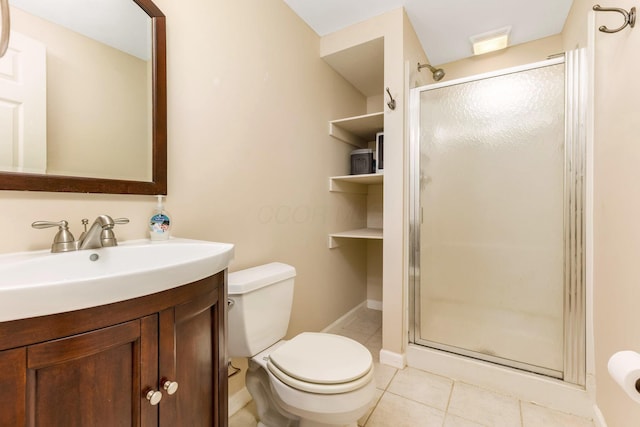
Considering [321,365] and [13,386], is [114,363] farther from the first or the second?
[321,365]

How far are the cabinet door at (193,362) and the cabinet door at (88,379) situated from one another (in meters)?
0.05

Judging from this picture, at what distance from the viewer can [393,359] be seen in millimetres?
1801

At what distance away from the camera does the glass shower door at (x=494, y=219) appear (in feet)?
4.92

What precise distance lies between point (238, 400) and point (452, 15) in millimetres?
2645

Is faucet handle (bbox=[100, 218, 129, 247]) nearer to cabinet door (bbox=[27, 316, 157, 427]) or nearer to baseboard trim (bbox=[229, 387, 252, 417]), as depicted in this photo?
cabinet door (bbox=[27, 316, 157, 427])

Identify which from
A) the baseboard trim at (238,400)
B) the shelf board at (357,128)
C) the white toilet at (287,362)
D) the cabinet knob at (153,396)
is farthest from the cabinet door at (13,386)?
the shelf board at (357,128)

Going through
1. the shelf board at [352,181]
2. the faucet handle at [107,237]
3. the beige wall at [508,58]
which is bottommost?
the faucet handle at [107,237]

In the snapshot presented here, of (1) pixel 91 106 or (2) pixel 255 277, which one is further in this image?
(2) pixel 255 277

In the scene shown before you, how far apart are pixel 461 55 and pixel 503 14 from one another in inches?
20.6

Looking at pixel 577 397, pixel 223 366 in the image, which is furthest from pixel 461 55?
pixel 223 366

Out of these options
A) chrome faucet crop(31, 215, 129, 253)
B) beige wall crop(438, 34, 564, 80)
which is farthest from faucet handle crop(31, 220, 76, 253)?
beige wall crop(438, 34, 564, 80)

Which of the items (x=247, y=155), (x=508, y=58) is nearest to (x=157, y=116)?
(x=247, y=155)

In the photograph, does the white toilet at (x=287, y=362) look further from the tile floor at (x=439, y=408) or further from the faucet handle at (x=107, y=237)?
the faucet handle at (x=107, y=237)

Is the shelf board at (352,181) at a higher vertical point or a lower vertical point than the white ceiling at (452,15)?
lower
